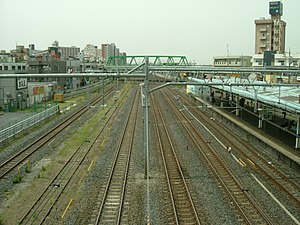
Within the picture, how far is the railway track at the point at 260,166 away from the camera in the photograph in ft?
34.0

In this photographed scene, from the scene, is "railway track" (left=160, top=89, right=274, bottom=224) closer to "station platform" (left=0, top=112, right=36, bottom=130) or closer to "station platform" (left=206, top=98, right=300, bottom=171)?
"station platform" (left=206, top=98, right=300, bottom=171)

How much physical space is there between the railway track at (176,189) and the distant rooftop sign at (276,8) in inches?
2507

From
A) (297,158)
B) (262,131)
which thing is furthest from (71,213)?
(262,131)

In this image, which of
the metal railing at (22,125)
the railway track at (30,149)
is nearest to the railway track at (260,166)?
the railway track at (30,149)

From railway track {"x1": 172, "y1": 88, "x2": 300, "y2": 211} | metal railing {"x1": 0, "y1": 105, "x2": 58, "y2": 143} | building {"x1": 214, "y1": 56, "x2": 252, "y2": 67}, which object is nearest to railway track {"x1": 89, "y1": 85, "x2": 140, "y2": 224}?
railway track {"x1": 172, "y1": 88, "x2": 300, "y2": 211}

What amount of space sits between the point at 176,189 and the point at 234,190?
1.69 m

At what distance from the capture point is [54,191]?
34.1ft

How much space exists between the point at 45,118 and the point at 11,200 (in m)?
14.4

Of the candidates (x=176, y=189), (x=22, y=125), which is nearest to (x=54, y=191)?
(x=176, y=189)

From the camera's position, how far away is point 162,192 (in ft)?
33.8

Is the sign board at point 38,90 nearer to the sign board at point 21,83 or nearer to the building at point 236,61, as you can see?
the sign board at point 21,83

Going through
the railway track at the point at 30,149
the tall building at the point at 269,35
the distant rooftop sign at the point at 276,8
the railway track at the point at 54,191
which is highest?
the distant rooftop sign at the point at 276,8

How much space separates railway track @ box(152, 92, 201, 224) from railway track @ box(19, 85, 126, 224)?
293 centimetres

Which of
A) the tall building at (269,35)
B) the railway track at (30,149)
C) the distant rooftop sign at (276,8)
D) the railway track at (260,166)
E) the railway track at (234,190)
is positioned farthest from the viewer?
the distant rooftop sign at (276,8)
